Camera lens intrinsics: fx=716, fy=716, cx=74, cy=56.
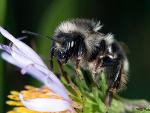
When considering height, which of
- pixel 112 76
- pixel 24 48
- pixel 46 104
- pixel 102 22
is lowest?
pixel 46 104

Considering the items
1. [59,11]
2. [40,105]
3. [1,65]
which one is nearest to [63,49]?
[40,105]

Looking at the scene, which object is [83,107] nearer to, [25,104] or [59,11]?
[25,104]

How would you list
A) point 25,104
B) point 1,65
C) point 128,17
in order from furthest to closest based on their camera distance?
point 128,17 → point 1,65 → point 25,104

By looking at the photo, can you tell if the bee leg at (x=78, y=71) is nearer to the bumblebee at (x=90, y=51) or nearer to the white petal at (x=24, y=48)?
the bumblebee at (x=90, y=51)

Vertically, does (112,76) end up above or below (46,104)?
above

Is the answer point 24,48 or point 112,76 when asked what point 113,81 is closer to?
point 112,76

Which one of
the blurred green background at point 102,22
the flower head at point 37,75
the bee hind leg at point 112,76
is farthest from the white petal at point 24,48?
the blurred green background at point 102,22

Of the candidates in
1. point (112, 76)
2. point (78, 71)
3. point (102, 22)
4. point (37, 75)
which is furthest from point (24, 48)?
point (102, 22)
